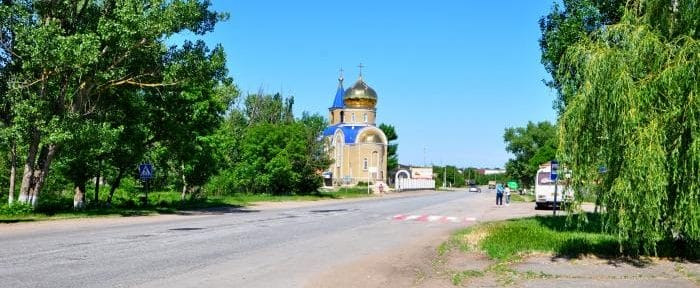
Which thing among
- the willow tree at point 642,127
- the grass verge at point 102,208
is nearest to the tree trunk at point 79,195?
the grass verge at point 102,208

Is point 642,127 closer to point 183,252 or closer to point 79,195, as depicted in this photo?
point 183,252

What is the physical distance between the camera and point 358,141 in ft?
315

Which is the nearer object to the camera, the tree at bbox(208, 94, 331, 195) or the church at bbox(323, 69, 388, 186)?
the tree at bbox(208, 94, 331, 195)

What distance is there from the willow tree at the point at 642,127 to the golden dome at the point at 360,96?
87.1 meters

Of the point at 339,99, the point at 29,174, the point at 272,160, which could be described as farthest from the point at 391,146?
the point at 29,174

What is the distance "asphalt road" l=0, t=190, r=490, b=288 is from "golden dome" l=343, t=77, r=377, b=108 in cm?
7633

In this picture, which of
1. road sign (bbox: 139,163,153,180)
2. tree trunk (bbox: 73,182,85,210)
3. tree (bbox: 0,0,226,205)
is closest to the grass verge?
tree trunk (bbox: 73,182,85,210)

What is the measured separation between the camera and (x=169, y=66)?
91.9 ft

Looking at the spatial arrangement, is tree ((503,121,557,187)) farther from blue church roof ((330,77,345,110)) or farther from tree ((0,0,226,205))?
tree ((0,0,226,205))

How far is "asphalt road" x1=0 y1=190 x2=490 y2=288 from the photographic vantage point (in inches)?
396

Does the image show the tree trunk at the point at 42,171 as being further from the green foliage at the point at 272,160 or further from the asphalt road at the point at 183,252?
the green foliage at the point at 272,160

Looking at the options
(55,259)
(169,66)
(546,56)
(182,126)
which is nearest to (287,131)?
(182,126)

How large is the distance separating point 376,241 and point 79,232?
866 centimetres

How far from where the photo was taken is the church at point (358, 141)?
96500mm
